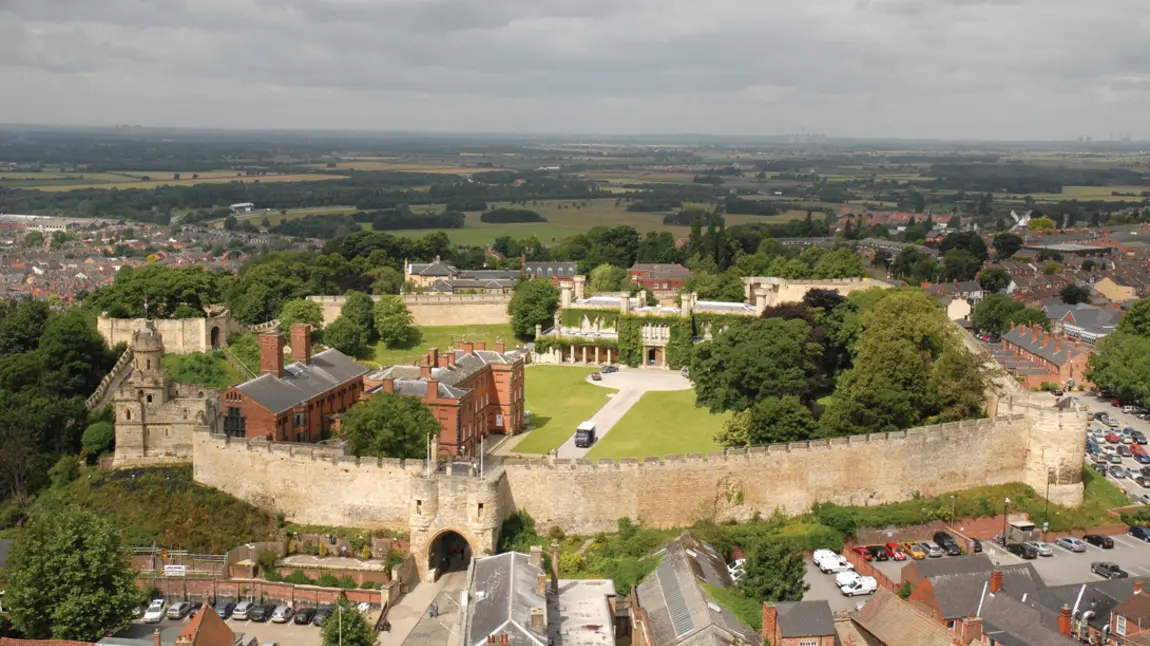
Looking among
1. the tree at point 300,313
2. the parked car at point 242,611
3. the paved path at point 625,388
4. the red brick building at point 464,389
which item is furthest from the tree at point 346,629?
the tree at point 300,313

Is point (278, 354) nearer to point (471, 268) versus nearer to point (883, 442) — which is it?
point (883, 442)

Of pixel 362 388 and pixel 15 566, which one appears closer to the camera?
pixel 15 566

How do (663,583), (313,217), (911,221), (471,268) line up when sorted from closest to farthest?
(663,583), (471,268), (911,221), (313,217)

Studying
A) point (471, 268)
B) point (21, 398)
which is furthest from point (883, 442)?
point (471, 268)

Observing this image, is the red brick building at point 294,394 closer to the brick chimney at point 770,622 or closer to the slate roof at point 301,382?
the slate roof at point 301,382

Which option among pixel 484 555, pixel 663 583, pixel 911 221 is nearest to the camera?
pixel 663 583

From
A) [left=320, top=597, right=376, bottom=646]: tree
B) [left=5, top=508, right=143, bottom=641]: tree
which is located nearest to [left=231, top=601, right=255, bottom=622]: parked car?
[left=5, top=508, right=143, bottom=641]: tree

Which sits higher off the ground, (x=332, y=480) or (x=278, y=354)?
(x=278, y=354)
